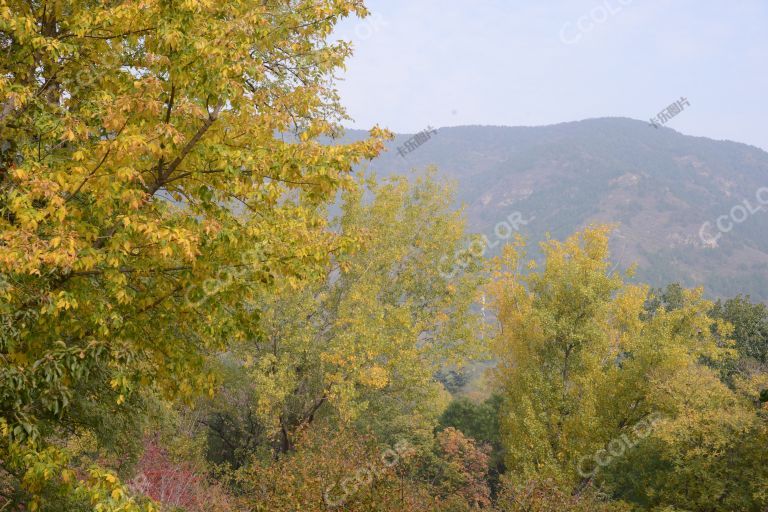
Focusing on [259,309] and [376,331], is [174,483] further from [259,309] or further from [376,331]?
[259,309]

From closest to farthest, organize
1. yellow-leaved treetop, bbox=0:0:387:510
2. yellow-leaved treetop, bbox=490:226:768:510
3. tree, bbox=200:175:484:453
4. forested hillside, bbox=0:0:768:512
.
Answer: yellow-leaved treetop, bbox=0:0:387:510, forested hillside, bbox=0:0:768:512, yellow-leaved treetop, bbox=490:226:768:510, tree, bbox=200:175:484:453

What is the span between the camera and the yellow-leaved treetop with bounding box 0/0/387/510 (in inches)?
212

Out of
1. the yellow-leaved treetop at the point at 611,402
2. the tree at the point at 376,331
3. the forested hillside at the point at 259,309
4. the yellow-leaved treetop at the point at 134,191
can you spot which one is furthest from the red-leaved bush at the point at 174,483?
the yellow-leaved treetop at the point at 611,402

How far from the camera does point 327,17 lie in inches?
291

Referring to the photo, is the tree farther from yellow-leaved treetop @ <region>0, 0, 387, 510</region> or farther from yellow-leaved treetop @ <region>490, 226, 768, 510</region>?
yellow-leaved treetop @ <region>0, 0, 387, 510</region>

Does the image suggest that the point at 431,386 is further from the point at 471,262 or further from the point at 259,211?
the point at 259,211

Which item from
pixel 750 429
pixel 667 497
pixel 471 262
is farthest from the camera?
pixel 471 262

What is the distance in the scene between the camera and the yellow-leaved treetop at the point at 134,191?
5.39m

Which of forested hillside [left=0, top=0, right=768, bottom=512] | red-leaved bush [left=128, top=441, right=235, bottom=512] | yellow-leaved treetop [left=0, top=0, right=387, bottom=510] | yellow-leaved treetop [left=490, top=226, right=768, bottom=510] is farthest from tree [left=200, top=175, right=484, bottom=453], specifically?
yellow-leaved treetop [left=0, top=0, right=387, bottom=510]

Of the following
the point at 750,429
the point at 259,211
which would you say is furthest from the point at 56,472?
the point at 750,429

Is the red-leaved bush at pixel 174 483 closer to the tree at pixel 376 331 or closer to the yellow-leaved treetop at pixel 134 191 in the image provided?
Answer: the tree at pixel 376 331

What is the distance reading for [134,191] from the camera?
562 centimetres

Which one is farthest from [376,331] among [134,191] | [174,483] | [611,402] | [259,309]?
[134,191]

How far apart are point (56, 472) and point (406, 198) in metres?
19.8
